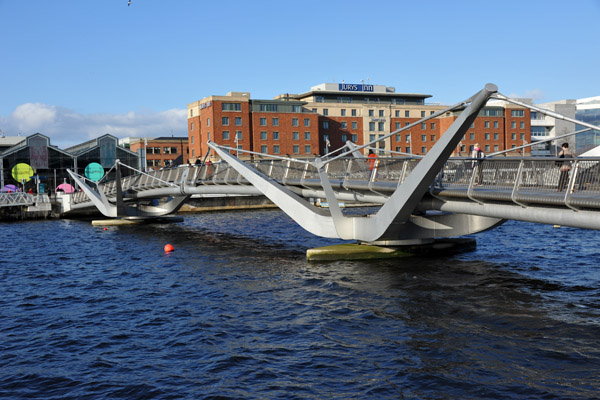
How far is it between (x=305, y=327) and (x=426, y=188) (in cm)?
686

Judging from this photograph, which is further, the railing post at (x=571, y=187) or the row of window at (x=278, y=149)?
the row of window at (x=278, y=149)

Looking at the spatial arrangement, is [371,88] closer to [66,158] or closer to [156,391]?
[66,158]

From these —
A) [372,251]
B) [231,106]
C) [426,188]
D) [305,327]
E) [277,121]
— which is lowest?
[305,327]

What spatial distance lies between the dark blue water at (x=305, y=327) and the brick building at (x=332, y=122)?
205 feet

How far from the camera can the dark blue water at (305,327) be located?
1221 centimetres

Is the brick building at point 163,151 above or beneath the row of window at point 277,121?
beneath

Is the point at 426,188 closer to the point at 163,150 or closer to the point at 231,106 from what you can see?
the point at 231,106

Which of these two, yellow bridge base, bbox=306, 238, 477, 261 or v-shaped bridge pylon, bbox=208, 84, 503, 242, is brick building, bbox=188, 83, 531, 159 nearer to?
v-shaped bridge pylon, bbox=208, 84, 503, 242

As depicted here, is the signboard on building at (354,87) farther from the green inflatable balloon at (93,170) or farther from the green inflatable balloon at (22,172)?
the green inflatable balloon at (22,172)

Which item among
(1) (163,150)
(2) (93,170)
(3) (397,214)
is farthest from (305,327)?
(1) (163,150)

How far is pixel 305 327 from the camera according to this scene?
1630 cm

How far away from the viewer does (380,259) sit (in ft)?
86.5

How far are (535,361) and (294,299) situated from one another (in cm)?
837

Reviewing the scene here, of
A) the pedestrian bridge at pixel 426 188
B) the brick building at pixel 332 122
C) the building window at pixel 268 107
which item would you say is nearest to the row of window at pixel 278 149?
the brick building at pixel 332 122
